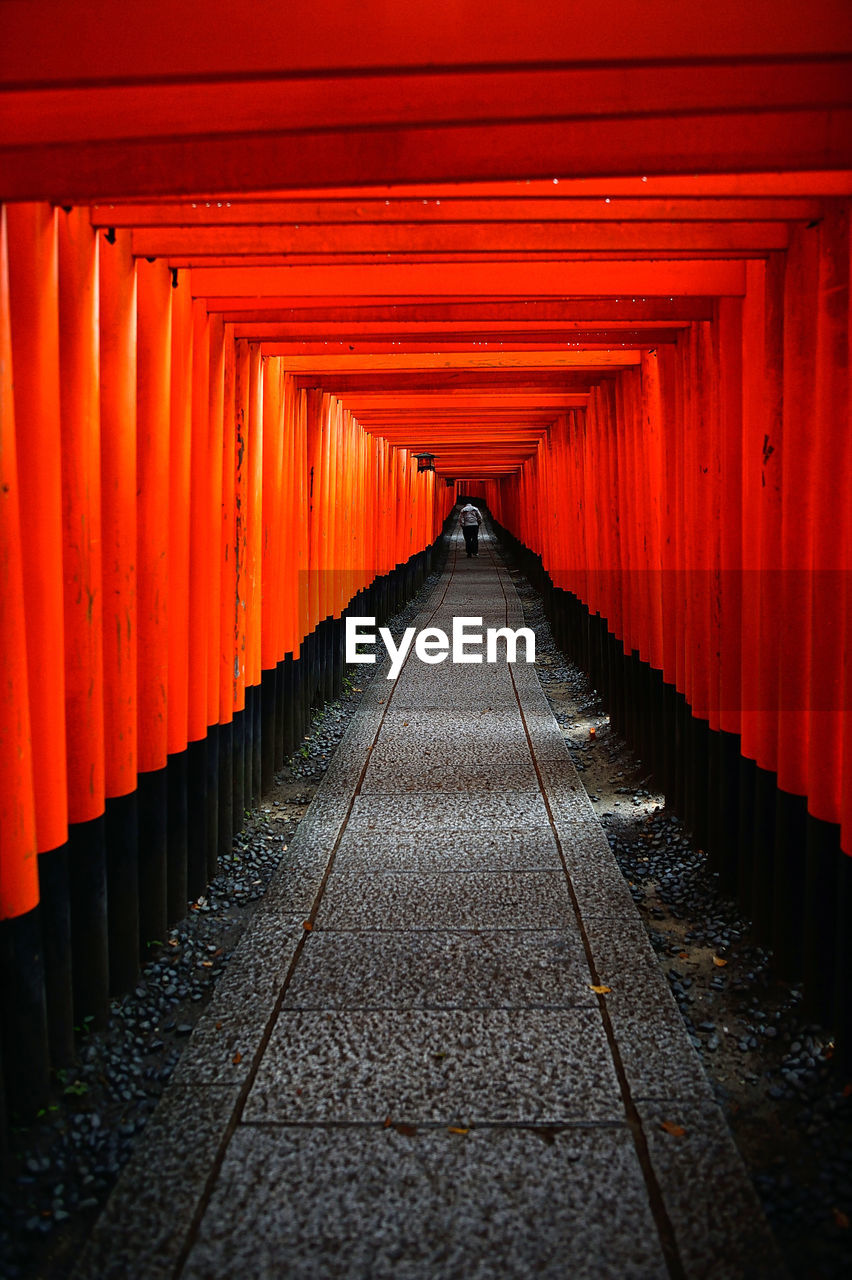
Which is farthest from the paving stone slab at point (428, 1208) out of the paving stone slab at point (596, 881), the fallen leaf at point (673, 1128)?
the paving stone slab at point (596, 881)

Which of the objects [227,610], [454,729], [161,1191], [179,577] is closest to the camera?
[161,1191]

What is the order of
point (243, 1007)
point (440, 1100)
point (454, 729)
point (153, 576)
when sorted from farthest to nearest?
point (454, 729) → point (153, 576) → point (243, 1007) → point (440, 1100)

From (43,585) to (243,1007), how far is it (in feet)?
5.90

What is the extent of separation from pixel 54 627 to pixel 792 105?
2.71m

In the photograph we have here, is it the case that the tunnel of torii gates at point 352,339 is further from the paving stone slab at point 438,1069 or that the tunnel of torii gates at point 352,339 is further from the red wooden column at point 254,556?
the paving stone slab at point 438,1069

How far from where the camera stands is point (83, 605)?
145 inches

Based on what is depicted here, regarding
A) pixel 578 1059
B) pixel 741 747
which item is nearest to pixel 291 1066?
pixel 578 1059

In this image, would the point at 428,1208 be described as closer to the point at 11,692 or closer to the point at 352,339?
the point at 11,692

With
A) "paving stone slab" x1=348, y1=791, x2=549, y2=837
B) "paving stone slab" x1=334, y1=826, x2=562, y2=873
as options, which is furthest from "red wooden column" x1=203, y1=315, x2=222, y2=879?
"paving stone slab" x1=348, y1=791, x2=549, y2=837

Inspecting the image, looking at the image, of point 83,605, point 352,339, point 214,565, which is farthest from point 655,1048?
point 352,339

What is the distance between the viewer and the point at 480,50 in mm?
2707

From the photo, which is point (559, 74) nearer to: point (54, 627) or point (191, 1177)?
point (54, 627)

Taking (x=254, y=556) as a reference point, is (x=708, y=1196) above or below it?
below

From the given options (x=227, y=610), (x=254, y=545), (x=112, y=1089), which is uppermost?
(x=254, y=545)
